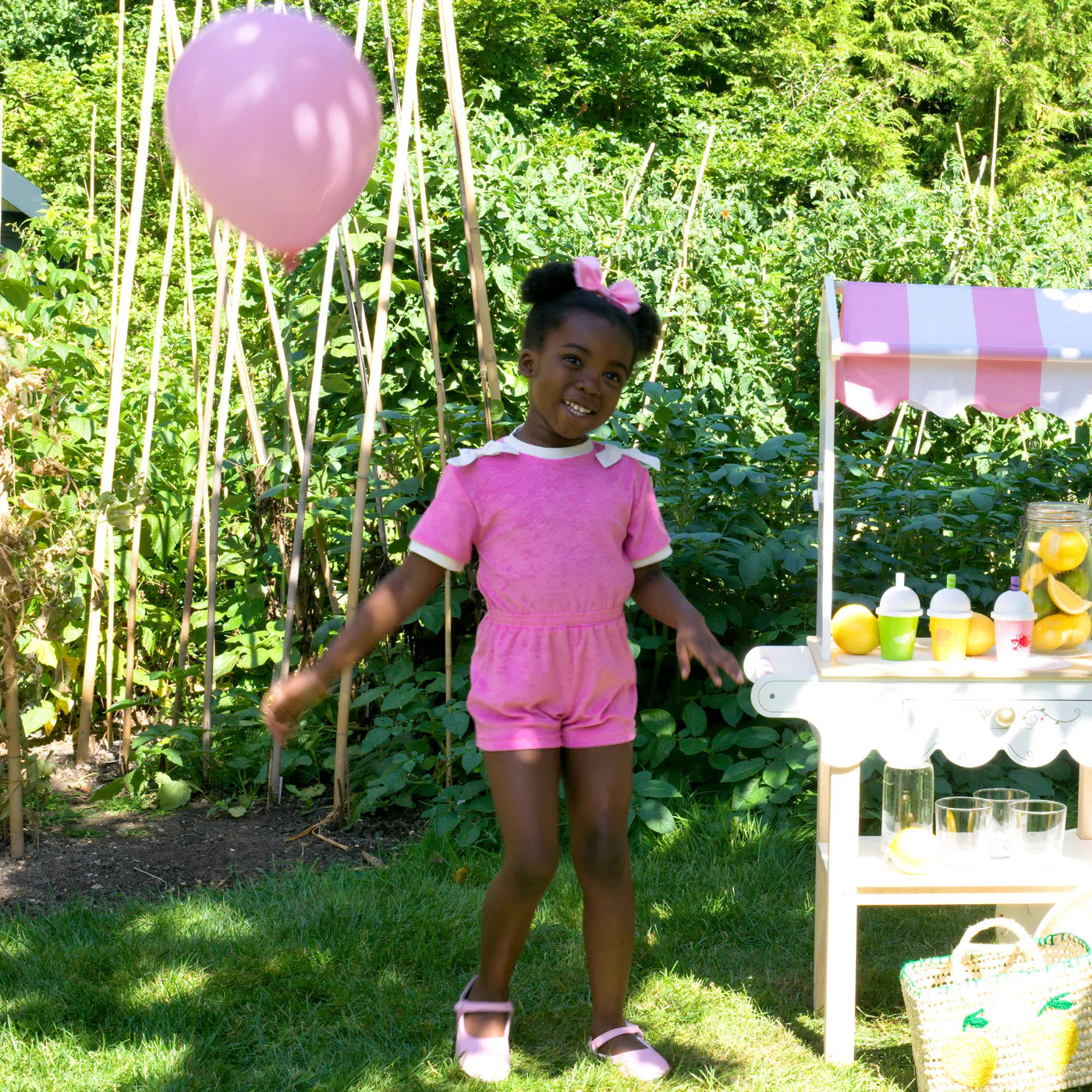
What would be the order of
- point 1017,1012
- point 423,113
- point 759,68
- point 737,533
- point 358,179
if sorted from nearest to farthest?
point 358,179
point 1017,1012
point 737,533
point 423,113
point 759,68

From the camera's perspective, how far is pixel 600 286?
2234mm

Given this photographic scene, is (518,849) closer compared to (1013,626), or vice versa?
(518,849)

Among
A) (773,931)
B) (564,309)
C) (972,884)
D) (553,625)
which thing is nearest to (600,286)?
(564,309)

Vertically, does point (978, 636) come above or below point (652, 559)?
below

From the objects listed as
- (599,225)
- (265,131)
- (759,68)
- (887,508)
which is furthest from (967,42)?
(265,131)

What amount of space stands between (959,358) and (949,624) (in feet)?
1.69

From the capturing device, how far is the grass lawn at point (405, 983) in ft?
7.47

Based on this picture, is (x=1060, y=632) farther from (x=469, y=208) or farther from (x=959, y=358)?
(x=469, y=208)

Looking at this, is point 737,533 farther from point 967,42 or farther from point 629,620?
point 967,42

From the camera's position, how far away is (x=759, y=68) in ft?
50.6

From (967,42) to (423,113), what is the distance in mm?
7604

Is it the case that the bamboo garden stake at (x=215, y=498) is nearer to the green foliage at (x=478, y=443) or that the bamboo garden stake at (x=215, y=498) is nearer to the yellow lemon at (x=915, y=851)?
the green foliage at (x=478, y=443)

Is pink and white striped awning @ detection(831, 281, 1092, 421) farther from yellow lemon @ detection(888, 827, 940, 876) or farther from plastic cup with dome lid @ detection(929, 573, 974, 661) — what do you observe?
yellow lemon @ detection(888, 827, 940, 876)

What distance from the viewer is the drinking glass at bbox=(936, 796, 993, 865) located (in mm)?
2449
